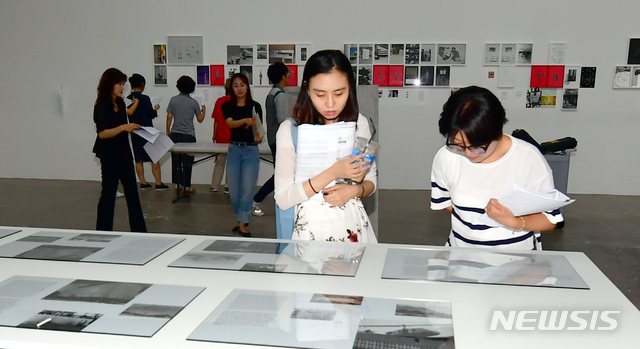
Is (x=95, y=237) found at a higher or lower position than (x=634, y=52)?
lower

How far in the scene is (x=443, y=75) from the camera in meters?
6.82

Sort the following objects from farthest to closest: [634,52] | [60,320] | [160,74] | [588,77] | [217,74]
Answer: [160,74] → [217,74] → [588,77] → [634,52] → [60,320]

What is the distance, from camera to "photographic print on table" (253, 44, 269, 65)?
7.09 m

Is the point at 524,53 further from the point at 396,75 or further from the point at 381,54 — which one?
the point at 381,54

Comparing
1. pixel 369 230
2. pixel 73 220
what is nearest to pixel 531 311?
pixel 369 230

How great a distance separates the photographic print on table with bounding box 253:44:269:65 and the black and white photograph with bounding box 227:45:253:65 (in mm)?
70

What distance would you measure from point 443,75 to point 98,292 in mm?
6163

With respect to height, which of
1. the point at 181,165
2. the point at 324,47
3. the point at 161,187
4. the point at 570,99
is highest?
the point at 324,47

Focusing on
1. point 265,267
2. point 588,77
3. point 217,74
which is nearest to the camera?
point 265,267

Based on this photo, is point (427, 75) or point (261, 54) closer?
point (427, 75)

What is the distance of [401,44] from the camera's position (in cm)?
685

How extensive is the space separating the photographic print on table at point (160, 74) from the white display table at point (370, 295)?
20.1ft

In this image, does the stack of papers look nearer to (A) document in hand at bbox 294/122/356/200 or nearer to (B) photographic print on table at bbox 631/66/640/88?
(A) document in hand at bbox 294/122/356/200

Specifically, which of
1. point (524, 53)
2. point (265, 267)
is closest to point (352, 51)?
point (524, 53)
